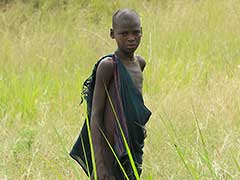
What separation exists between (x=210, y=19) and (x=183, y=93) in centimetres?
219

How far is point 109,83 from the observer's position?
2088mm

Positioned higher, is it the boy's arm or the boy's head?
the boy's head

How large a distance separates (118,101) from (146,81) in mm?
2493

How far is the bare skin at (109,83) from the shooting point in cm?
206

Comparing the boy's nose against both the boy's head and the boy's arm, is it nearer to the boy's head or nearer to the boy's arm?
the boy's head

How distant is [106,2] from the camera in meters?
7.32

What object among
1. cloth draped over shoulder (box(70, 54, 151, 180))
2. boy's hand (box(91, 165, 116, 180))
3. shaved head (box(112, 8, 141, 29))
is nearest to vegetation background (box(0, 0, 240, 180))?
cloth draped over shoulder (box(70, 54, 151, 180))

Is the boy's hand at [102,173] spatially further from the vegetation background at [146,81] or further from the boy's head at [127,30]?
the boy's head at [127,30]

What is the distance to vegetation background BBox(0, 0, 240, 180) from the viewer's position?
10.0 ft

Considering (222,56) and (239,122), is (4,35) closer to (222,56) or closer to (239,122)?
(222,56)

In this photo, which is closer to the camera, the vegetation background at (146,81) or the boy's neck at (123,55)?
the boy's neck at (123,55)

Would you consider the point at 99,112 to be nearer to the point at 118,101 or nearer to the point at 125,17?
the point at 118,101

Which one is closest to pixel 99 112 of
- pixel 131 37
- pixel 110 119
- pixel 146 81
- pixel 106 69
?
pixel 110 119

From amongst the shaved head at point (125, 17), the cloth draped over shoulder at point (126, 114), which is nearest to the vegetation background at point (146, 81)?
the cloth draped over shoulder at point (126, 114)
